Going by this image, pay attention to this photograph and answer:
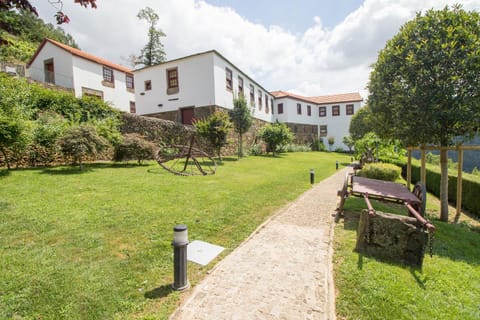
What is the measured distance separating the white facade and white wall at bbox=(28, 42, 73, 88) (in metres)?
5.38

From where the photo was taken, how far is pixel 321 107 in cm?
3669

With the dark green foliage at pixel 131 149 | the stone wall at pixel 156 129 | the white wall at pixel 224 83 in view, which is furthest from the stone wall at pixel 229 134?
the dark green foliage at pixel 131 149

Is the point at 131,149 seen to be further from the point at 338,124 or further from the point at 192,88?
the point at 338,124

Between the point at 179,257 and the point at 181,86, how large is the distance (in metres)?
18.1

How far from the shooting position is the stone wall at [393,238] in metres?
3.17

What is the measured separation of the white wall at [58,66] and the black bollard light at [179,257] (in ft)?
73.8

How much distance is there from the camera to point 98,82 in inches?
826

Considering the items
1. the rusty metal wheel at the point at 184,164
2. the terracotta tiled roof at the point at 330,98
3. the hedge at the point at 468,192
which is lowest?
the hedge at the point at 468,192

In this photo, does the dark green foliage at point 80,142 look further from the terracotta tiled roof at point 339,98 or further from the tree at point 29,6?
the terracotta tiled roof at point 339,98

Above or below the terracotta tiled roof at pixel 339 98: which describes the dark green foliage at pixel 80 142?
below

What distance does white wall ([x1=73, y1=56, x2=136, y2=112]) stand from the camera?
19.1 metres

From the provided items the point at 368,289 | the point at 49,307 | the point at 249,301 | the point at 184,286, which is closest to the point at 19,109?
the point at 49,307

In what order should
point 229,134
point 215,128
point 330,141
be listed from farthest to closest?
1. point 330,141
2. point 229,134
3. point 215,128

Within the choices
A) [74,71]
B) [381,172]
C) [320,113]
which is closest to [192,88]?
[74,71]
